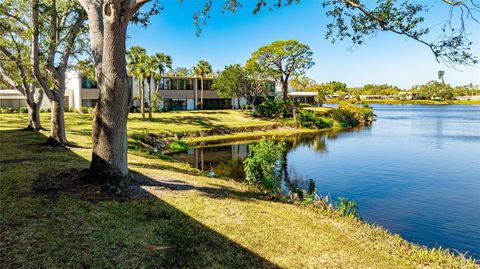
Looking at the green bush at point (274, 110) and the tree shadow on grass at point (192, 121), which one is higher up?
the green bush at point (274, 110)

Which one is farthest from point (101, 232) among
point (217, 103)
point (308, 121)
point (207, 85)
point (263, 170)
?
point (217, 103)

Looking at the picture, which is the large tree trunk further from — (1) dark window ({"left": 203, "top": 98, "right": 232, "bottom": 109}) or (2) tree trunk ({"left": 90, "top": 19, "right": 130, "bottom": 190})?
(1) dark window ({"left": 203, "top": 98, "right": 232, "bottom": 109})

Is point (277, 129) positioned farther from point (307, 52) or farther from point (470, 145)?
point (470, 145)

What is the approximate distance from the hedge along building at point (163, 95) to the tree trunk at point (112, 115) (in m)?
40.0

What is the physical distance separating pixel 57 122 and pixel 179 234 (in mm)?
13617

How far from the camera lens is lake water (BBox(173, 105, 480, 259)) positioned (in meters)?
13.2

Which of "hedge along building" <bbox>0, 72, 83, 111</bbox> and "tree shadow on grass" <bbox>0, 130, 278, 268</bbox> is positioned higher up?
"hedge along building" <bbox>0, 72, 83, 111</bbox>

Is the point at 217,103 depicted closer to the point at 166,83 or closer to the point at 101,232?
the point at 166,83

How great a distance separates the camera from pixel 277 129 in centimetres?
5006

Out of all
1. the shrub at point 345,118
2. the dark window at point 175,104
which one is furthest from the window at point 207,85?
the shrub at point 345,118

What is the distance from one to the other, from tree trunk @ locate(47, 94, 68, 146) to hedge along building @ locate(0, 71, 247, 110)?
30.4 m

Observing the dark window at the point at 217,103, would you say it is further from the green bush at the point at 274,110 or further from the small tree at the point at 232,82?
the green bush at the point at 274,110

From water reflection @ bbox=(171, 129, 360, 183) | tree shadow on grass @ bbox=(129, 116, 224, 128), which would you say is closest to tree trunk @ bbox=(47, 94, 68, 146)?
water reflection @ bbox=(171, 129, 360, 183)

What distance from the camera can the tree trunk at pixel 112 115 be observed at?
9327 millimetres
